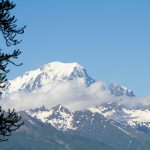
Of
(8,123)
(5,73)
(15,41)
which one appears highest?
(15,41)

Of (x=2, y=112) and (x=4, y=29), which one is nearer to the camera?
(x=2, y=112)

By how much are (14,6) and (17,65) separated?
2830mm

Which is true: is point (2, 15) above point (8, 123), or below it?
above

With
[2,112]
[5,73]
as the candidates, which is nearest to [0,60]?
[5,73]

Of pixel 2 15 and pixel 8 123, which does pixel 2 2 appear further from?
pixel 8 123

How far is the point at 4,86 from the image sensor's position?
25141 mm

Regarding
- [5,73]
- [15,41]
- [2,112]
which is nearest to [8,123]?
[2,112]

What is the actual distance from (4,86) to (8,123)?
185 cm

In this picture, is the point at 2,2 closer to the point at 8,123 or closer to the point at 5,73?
the point at 5,73

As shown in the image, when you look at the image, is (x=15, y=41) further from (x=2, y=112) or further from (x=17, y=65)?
(x=2, y=112)

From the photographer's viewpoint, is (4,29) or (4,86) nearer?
(4,86)

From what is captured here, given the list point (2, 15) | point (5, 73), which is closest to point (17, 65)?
point (5, 73)

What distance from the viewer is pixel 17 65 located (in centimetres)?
2533

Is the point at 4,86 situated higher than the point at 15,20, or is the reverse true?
the point at 15,20
